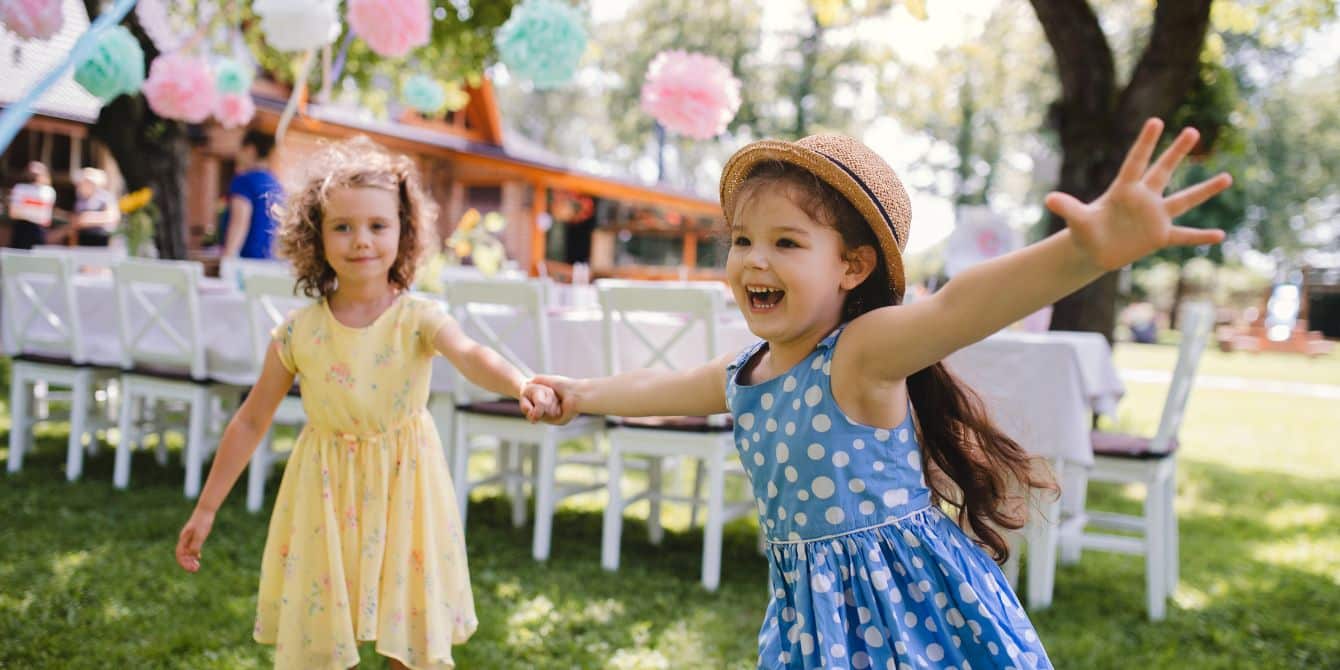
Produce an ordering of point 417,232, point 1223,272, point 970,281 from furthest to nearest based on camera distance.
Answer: point 1223,272 < point 417,232 < point 970,281

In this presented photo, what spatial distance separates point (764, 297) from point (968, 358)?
97.5 inches

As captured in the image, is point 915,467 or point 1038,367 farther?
point 1038,367

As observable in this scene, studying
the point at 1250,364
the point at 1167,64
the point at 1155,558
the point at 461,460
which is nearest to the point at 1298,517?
the point at 1155,558

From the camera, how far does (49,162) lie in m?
13.1

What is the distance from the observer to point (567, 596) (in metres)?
3.71

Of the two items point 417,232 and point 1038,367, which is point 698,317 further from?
point 417,232

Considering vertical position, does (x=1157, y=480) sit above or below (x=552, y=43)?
below

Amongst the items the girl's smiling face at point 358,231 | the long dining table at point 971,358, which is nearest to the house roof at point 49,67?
the long dining table at point 971,358

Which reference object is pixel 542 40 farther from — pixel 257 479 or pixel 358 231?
pixel 358 231

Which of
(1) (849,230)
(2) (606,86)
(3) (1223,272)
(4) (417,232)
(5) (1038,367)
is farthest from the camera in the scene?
(3) (1223,272)

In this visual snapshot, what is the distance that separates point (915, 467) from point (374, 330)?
1.33 metres

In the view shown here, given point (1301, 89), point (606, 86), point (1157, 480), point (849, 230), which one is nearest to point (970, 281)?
point (849, 230)

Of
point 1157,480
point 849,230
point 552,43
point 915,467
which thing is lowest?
point 1157,480

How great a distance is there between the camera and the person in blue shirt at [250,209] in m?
6.02
